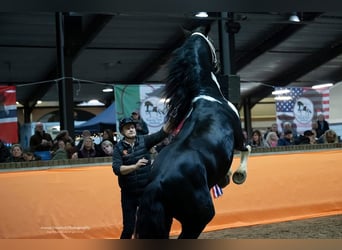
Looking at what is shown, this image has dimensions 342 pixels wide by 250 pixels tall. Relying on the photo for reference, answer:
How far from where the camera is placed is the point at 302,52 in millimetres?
3105

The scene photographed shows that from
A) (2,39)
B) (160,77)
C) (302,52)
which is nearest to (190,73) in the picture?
(160,77)

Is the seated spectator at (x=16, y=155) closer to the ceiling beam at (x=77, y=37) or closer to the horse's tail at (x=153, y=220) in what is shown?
the ceiling beam at (x=77, y=37)

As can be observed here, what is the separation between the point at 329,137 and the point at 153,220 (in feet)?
5.86

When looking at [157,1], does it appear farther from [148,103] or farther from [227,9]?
[148,103]

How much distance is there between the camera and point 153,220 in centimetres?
170

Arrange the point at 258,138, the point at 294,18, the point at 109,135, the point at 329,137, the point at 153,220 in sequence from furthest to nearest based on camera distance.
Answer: the point at 329,137 < the point at 258,138 < the point at 109,135 < the point at 294,18 < the point at 153,220

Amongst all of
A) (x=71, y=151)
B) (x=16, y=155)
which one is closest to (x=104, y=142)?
(x=71, y=151)

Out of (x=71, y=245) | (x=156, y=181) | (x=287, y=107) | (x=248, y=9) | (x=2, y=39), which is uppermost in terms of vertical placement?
(x=2, y=39)

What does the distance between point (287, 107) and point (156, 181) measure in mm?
948

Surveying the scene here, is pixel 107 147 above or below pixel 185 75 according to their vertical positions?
below

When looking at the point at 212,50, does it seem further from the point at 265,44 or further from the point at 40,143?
the point at 40,143

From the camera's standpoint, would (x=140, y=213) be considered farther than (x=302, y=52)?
No

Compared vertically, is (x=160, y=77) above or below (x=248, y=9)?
below

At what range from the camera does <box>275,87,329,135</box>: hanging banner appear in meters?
2.35
